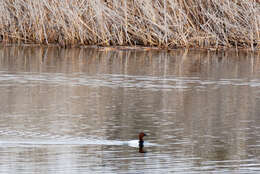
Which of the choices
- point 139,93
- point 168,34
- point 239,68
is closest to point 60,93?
point 139,93

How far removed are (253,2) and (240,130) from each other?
486 inches

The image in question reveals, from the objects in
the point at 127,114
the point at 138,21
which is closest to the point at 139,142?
the point at 127,114

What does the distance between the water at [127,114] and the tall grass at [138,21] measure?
2.57 meters

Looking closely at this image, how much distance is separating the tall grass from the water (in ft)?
8.42

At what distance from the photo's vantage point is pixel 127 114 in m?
11.7

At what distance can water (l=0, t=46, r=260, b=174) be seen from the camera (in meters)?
8.59

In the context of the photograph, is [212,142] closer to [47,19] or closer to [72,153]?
[72,153]

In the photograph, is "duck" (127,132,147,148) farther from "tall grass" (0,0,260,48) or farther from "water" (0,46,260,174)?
"tall grass" (0,0,260,48)

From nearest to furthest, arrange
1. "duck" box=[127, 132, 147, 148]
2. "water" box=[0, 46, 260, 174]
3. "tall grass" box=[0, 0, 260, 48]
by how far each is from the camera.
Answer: "water" box=[0, 46, 260, 174], "duck" box=[127, 132, 147, 148], "tall grass" box=[0, 0, 260, 48]

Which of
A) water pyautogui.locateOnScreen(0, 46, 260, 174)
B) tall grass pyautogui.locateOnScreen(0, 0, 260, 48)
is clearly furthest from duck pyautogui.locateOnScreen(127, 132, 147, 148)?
tall grass pyautogui.locateOnScreen(0, 0, 260, 48)

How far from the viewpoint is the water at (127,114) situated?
8.59 meters

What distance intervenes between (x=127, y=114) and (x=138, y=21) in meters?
11.3

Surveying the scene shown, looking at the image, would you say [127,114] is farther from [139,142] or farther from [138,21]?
[138,21]

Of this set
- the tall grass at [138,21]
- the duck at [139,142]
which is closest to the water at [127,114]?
the duck at [139,142]
